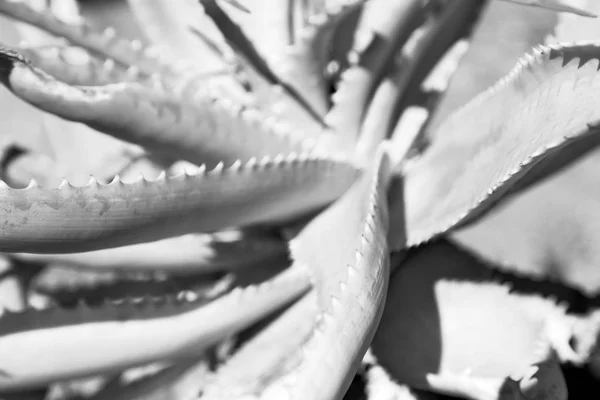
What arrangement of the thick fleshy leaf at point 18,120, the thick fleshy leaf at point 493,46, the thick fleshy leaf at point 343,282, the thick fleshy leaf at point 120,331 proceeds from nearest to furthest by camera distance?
the thick fleshy leaf at point 343,282, the thick fleshy leaf at point 120,331, the thick fleshy leaf at point 493,46, the thick fleshy leaf at point 18,120

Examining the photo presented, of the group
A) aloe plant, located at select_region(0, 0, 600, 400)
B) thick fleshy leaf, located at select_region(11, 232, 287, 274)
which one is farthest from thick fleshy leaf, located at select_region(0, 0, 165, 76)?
thick fleshy leaf, located at select_region(11, 232, 287, 274)

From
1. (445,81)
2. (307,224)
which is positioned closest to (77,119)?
(307,224)

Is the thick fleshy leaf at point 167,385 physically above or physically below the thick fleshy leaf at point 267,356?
below

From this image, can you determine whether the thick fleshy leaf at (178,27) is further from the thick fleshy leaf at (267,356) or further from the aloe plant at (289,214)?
the thick fleshy leaf at (267,356)

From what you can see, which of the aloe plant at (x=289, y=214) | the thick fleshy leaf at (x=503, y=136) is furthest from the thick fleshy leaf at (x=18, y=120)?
the thick fleshy leaf at (x=503, y=136)

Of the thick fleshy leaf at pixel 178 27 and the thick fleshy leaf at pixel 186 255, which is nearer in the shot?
the thick fleshy leaf at pixel 186 255

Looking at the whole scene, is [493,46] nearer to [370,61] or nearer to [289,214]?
[370,61]

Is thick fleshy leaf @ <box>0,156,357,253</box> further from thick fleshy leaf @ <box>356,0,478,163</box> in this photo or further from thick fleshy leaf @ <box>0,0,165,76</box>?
thick fleshy leaf @ <box>0,0,165,76</box>
